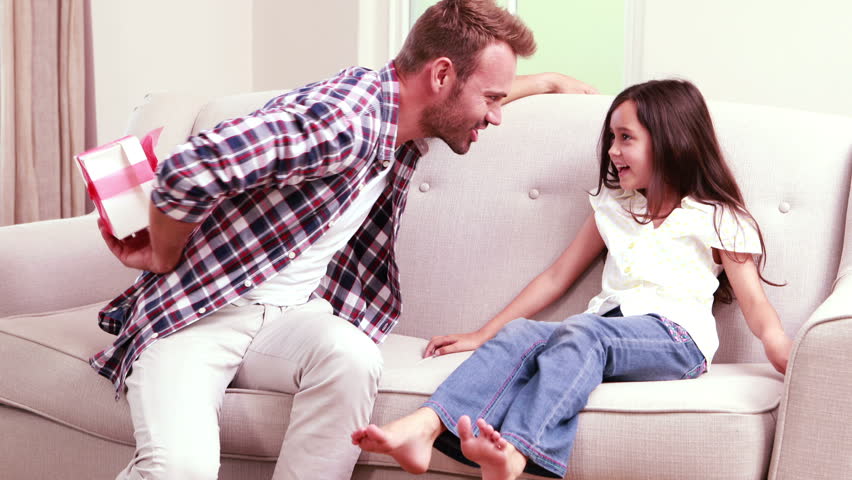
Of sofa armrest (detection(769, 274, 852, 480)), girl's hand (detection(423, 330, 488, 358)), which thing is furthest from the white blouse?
sofa armrest (detection(769, 274, 852, 480))

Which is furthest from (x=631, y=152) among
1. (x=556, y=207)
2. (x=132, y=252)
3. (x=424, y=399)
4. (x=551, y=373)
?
(x=132, y=252)

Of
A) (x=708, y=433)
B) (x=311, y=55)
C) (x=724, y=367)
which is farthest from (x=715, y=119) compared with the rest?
(x=311, y=55)

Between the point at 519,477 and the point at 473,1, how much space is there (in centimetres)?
78

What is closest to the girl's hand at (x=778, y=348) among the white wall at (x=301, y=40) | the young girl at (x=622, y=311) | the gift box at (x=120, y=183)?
the young girl at (x=622, y=311)

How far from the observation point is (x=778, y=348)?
1378mm

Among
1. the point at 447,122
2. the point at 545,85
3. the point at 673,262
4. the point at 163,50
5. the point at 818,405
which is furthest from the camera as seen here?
the point at 163,50

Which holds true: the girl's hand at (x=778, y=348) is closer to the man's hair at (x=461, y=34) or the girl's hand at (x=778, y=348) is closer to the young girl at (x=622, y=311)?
the young girl at (x=622, y=311)

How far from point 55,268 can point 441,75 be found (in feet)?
2.86

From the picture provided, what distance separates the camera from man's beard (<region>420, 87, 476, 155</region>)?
56.9 inches

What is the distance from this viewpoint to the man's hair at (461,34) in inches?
55.9

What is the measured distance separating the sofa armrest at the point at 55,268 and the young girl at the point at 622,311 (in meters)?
0.72

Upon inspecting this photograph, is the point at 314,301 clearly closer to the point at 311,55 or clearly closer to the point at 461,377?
the point at 461,377

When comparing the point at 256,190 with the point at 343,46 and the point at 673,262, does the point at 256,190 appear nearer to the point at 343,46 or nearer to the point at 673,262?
the point at 673,262

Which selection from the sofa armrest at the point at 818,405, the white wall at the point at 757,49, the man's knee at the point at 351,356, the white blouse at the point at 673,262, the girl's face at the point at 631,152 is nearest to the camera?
the sofa armrest at the point at 818,405
